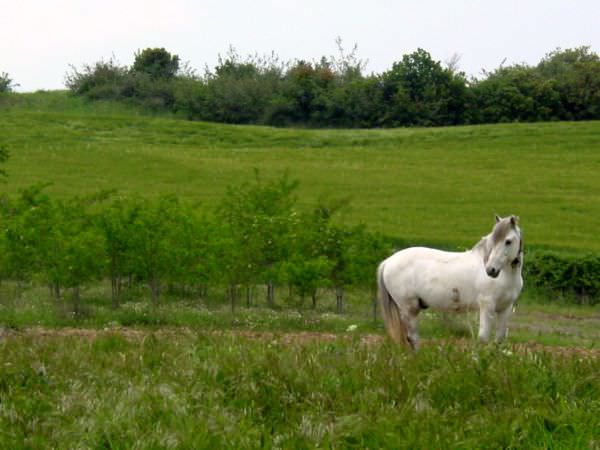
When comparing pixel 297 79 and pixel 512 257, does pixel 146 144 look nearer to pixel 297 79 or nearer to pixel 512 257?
pixel 297 79

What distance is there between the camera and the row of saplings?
19.0 m

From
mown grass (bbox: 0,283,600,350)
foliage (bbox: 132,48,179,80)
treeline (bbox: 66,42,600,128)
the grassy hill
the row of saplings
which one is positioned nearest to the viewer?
mown grass (bbox: 0,283,600,350)

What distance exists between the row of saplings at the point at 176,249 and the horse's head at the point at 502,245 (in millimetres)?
7138

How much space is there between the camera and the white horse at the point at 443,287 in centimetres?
1275

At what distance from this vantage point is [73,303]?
62.1 feet

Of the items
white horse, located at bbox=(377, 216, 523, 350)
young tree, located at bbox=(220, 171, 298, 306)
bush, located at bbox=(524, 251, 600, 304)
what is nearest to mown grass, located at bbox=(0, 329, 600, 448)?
white horse, located at bbox=(377, 216, 523, 350)

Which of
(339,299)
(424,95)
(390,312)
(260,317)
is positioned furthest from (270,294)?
(424,95)

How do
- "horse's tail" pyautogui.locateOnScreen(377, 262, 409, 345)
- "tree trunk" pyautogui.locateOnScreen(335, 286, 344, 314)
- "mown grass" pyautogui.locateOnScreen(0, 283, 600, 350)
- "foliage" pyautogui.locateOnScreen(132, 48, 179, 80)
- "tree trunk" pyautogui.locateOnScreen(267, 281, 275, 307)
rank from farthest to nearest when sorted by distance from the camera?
1. "foliage" pyautogui.locateOnScreen(132, 48, 179, 80)
2. "tree trunk" pyautogui.locateOnScreen(267, 281, 275, 307)
3. "tree trunk" pyautogui.locateOnScreen(335, 286, 344, 314)
4. "mown grass" pyautogui.locateOnScreen(0, 283, 600, 350)
5. "horse's tail" pyautogui.locateOnScreen(377, 262, 409, 345)

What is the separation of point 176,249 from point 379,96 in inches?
1960

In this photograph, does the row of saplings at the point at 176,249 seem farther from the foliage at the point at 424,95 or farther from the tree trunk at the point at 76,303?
the foliage at the point at 424,95

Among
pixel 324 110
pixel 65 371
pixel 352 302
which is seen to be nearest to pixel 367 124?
pixel 324 110

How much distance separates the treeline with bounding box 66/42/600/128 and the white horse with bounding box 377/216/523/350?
52.9 m

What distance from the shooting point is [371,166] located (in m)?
42.5

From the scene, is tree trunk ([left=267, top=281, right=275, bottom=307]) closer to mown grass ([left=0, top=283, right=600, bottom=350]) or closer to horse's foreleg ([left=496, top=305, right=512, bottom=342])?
mown grass ([left=0, top=283, right=600, bottom=350])
